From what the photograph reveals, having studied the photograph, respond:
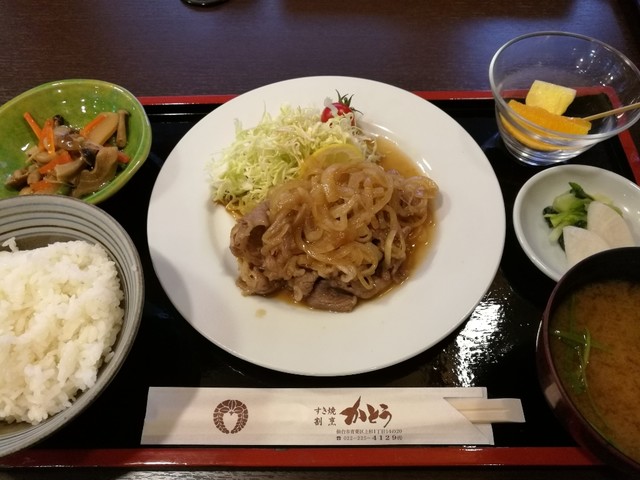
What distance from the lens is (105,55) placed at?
3.77 m

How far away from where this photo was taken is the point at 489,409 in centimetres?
202

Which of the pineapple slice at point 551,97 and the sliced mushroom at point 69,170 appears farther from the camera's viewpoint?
the pineapple slice at point 551,97

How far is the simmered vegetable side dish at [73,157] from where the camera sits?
270 cm

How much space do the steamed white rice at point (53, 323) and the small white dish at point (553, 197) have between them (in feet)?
7.03

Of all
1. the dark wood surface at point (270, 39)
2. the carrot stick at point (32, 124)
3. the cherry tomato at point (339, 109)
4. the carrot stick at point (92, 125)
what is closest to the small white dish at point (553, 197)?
the dark wood surface at point (270, 39)

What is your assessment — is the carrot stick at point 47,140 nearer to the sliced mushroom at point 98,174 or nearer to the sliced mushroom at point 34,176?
the sliced mushroom at point 34,176

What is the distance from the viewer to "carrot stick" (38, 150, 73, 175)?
275 centimetres

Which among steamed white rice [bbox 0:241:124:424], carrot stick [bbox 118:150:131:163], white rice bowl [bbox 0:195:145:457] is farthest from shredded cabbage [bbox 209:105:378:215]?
steamed white rice [bbox 0:241:124:424]

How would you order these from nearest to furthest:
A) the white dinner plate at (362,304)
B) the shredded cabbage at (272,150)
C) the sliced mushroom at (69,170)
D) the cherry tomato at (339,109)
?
the white dinner plate at (362,304) < the sliced mushroom at (69,170) < the shredded cabbage at (272,150) < the cherry tomato at (339,109)

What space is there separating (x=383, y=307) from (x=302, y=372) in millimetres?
569

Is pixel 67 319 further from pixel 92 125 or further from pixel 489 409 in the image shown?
pixel 489 409

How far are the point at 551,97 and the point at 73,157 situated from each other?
10.1 feet

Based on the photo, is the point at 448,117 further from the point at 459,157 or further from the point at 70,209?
the point at 70,209

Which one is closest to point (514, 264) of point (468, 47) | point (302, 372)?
point (302, 372)
